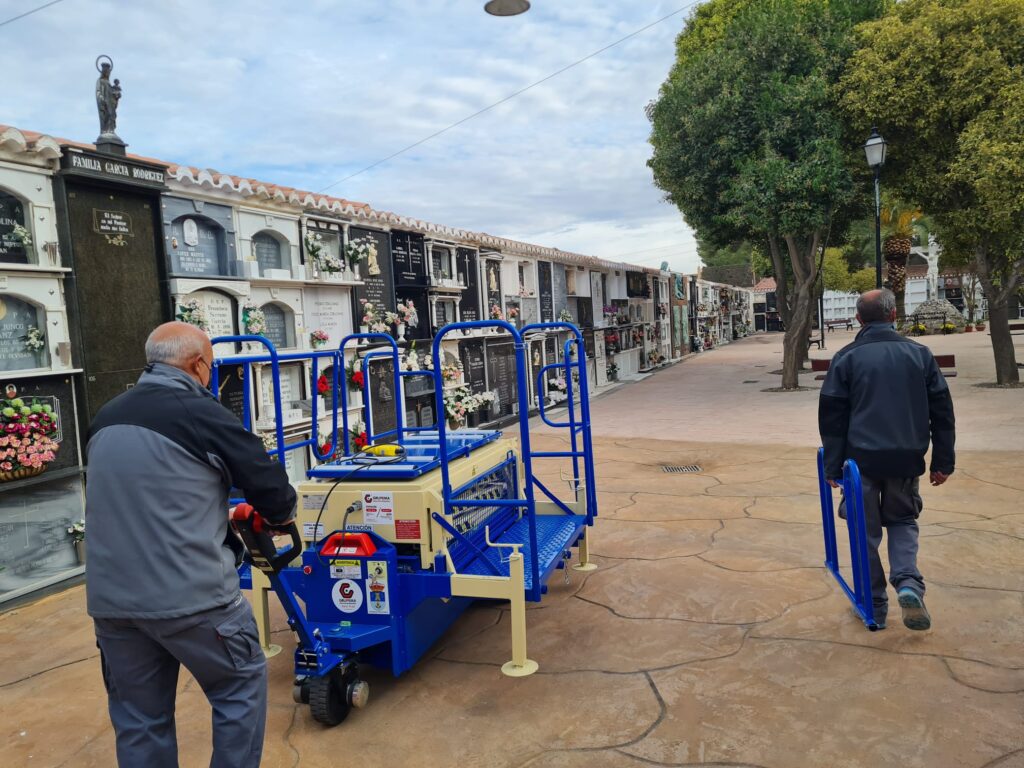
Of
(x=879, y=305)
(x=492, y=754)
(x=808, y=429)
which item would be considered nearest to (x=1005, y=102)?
(x=808, y=429)

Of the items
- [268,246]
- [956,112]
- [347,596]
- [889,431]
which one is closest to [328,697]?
[347,596]

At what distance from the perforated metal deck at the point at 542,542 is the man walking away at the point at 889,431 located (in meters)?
1.75

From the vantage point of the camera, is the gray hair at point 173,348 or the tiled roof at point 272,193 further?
the tiled roof at point 272,193

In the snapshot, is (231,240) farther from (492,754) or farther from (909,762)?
(909,762)

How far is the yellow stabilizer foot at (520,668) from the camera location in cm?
399

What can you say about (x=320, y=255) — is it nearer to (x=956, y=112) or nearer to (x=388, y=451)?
(x=388, y=451)

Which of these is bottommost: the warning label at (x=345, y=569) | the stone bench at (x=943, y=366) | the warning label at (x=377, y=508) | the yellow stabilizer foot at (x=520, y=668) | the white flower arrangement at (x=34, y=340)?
the yellow stabilizer foot at (x=520, y=668)

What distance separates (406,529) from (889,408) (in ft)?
9.14

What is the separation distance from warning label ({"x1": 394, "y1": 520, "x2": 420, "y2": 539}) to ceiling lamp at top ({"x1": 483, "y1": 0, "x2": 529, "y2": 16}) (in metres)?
6.45

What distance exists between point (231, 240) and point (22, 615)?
4130 mm

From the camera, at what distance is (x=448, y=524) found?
4031mm

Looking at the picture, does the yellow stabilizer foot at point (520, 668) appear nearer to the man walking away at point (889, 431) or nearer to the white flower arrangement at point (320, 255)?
the man walking away at point (889, 431)

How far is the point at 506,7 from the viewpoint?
8219mm

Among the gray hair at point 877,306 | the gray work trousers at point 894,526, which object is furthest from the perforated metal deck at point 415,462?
the gray hair at point 877,306
